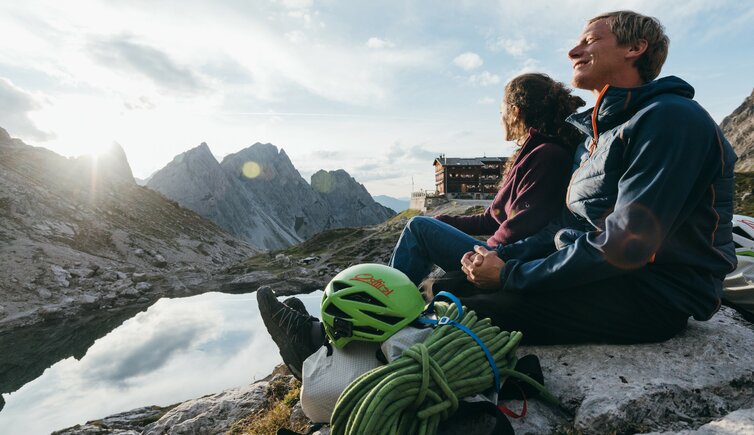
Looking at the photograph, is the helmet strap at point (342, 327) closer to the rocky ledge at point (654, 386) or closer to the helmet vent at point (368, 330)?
the helmet vent at point (368, 330)

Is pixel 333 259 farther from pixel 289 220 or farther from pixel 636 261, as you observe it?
pixel 289 220

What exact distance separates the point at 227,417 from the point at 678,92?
26.2 ft

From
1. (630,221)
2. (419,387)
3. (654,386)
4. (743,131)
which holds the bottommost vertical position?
(654,386)

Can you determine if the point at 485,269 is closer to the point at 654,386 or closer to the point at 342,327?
the point at 342,327

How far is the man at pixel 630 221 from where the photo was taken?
10.6ft

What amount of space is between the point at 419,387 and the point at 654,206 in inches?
91.6

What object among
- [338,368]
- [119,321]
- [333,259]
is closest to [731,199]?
[338,368]

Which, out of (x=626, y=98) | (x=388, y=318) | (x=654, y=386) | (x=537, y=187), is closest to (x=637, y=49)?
(x=626, y=98)

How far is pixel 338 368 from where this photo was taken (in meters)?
3.75

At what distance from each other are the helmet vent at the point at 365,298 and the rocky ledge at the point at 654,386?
4.29 ft

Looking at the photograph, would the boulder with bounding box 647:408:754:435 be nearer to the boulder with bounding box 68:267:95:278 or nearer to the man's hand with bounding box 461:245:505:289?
the man's hand with bounding box 461:245:505:289

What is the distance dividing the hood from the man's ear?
509 mm

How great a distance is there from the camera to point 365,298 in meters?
3.92

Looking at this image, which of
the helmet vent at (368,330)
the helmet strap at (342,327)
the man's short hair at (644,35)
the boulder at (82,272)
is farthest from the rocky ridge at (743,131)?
the boulder at (82,272)
